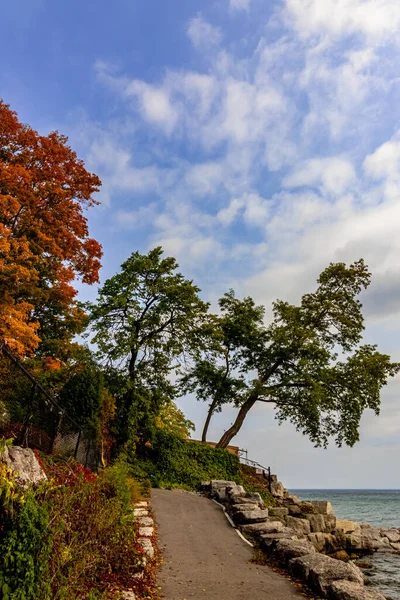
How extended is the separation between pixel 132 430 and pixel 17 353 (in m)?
8.35

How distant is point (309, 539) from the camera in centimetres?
1641

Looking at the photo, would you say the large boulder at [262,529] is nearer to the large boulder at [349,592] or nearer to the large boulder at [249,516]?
the large boulder at [249,516]

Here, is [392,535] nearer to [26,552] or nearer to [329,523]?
[329,523]

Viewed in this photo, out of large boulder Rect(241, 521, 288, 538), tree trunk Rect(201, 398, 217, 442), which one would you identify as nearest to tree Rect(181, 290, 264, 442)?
tree trunk Rect(201, 398, 217, 442)

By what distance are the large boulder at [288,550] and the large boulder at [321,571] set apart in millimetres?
513

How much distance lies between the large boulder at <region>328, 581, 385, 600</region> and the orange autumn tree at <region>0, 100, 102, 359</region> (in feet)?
39.5

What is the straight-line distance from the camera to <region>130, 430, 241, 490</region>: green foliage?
830 inches

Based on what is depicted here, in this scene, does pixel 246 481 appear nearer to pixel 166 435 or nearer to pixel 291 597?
pixel 166 435

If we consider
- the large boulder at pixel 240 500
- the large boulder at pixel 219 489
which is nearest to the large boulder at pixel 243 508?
the large boulder at pixel 240 500

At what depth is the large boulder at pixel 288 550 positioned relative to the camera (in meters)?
8.70

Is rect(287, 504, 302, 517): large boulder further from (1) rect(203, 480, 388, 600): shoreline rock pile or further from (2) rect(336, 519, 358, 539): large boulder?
(2) rect(336, 519, 358, 539): large boulder

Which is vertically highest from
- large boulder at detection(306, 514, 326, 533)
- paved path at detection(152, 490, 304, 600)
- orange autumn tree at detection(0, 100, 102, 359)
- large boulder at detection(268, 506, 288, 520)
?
orange autumn tree at detection(0, 100, 102, 359)

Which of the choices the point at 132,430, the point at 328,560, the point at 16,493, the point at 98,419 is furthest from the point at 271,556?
the point at 132,430

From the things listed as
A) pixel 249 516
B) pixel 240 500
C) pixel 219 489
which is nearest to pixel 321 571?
pixel 249 516
